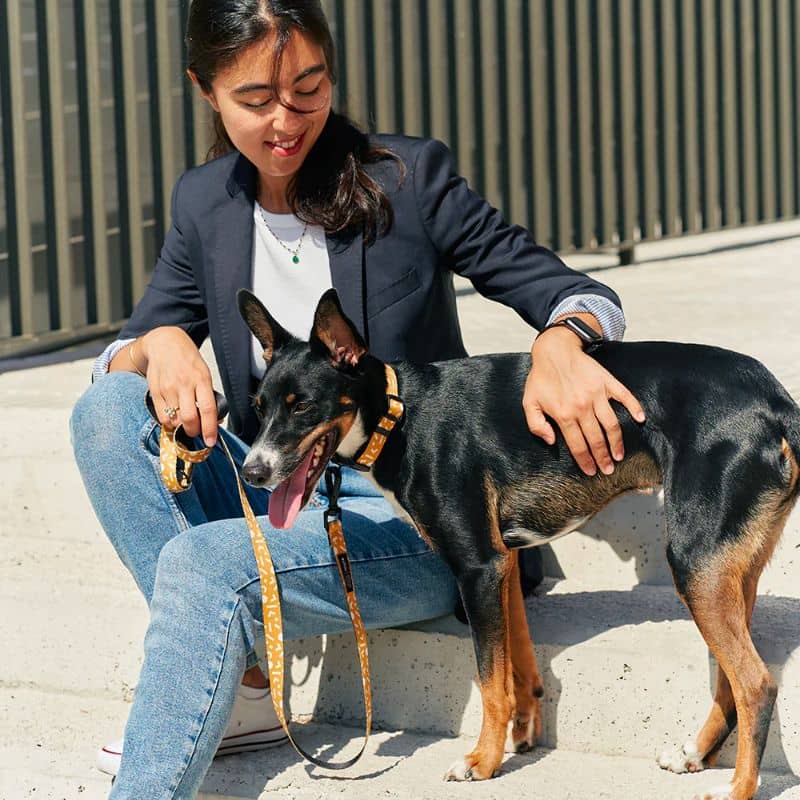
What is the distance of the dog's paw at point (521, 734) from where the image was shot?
2.96 meters

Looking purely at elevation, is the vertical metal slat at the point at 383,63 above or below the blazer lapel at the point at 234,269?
above

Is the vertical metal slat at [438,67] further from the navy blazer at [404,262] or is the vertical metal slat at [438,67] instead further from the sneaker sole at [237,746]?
the sneaker sole at [237,746]

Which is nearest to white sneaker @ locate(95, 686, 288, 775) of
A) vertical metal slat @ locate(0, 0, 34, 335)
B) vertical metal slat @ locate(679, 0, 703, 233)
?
vertical metal slat @ locate(0, 0, 34, 335)

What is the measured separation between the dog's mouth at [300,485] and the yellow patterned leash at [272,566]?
12cm

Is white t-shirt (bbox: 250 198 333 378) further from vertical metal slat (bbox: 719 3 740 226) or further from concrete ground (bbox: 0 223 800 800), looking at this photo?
vertical metal slat (bbox: 719 3 740 226)

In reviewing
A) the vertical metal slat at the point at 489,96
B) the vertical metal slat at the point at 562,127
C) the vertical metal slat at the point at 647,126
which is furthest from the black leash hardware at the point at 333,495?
the vertical metal slat at the point at 647,126

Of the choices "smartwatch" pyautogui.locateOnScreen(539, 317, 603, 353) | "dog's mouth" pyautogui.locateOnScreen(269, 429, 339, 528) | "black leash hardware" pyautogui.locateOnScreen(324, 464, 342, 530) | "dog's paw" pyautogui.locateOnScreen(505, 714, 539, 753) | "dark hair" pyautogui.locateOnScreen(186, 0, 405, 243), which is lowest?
"dog's paw" pyautogui.locateOnScreen(505, 714, 539, 753)

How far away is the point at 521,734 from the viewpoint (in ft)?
9.73

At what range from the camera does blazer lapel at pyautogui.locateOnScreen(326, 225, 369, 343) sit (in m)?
3.01

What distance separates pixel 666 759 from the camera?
285 centimetres

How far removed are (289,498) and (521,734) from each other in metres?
0.75

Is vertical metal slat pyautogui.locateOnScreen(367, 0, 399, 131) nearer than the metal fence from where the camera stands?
No

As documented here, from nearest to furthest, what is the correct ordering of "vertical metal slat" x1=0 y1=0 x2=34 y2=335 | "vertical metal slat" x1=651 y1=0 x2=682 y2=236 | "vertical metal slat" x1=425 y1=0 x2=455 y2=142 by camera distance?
"vertical metal slat" x1=0 y1=0 x2=34 y2=335, "vertical metal slat" x1=425 y1=0 x2=455 y2=142, "vertical metal slat" x1=651 y1=0 x2=682 y2=236

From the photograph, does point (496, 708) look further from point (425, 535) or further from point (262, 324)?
point (262, 324)
